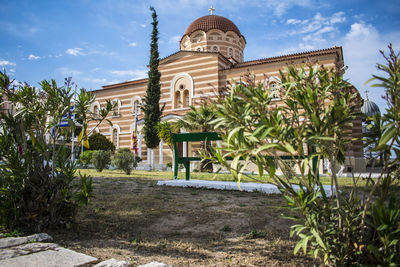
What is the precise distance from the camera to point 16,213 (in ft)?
11.6

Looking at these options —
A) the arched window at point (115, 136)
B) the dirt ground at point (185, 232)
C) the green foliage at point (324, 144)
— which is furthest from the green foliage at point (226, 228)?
the arched window at point (115, 136)

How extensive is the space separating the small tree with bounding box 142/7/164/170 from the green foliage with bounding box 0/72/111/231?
19.8 meters

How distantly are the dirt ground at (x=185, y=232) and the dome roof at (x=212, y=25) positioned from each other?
25136mm

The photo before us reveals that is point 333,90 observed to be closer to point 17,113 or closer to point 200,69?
point 17,113

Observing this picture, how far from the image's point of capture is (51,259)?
2648 mm

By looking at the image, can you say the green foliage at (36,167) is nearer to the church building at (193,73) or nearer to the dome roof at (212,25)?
the church building at (193,73)

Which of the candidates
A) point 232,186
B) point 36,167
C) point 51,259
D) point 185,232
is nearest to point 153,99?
point 232,186

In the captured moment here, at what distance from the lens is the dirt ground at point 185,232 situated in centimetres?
296

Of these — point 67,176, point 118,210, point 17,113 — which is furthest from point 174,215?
point 17,113

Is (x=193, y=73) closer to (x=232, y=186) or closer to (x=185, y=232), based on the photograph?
Result: (x=232, y=186)

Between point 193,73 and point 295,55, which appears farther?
point 193,73

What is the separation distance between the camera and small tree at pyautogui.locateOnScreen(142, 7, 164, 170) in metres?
23.8

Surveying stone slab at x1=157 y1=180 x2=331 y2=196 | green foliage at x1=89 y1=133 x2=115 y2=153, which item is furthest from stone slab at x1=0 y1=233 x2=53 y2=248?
green foliage at x1=89 y1=133 x2=115 y2=153

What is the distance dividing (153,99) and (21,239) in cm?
2192
